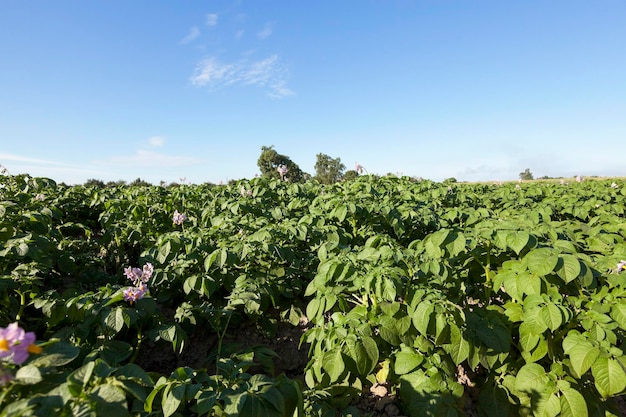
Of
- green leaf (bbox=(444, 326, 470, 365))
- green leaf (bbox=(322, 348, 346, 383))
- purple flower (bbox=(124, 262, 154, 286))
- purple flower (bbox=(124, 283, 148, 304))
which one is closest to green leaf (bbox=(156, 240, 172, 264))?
purple flower (bbox=(124, 262, 154, 286))

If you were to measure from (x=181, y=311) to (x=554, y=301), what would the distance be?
230cm

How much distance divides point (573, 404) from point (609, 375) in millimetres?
244

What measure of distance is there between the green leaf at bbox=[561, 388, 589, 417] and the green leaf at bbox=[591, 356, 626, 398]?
0.13 meters

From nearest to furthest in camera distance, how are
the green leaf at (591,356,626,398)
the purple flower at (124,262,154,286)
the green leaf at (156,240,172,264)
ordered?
the green leaf at (591,356,626,398), the purple flower at (124,262,154,286), the green leaf at (156,240,172,264)

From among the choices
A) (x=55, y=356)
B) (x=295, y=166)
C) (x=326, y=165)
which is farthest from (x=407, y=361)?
(x=326, y=165)

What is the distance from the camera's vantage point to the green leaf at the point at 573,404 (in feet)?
5.66

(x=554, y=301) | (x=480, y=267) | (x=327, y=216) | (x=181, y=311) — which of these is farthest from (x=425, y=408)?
(x=327, y=216)

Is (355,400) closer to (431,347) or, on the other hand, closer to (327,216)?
(431,347)

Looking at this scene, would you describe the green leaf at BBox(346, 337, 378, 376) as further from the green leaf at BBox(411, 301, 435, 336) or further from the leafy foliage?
the green leaf at BBox(411, 301, 435, 336)

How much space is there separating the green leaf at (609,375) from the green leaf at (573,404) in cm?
13

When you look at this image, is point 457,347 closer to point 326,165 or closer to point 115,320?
point 115,320

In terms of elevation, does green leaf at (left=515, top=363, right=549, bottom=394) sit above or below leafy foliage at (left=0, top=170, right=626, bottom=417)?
below

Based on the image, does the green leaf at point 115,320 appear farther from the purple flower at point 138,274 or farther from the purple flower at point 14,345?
the purple flower at point 14,345

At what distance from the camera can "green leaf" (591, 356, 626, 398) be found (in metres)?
1.61
